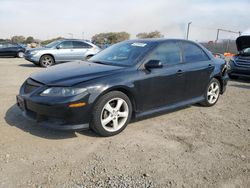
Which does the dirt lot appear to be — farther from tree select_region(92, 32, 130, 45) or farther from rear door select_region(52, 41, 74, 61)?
tree select_region(92, 32, 130, 45)

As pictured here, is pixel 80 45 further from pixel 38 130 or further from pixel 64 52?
pixel 38 130

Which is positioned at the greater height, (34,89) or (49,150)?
(34,89)

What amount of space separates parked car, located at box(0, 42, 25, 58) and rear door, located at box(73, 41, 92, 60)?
9503 millimetres

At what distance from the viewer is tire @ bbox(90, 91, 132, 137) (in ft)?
13.5

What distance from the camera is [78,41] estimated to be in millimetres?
14750

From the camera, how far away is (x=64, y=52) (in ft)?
47.0

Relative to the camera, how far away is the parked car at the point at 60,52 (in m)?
13.9

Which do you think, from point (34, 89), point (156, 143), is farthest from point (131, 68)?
point (34, 89)

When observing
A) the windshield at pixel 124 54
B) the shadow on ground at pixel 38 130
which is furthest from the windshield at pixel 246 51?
the shadow on ground at pixel 38 130

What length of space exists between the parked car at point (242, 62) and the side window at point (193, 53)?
5.09 metres

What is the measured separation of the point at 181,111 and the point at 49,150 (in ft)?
9.77

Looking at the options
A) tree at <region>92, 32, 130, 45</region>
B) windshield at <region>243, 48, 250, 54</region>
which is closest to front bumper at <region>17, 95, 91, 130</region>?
windshield at <region>243, 48, 250, 54</region>

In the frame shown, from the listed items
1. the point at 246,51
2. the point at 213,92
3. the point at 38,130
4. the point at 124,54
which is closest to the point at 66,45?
the point at 246,51

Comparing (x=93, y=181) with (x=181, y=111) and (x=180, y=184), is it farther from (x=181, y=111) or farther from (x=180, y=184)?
(x=181, y=111)
